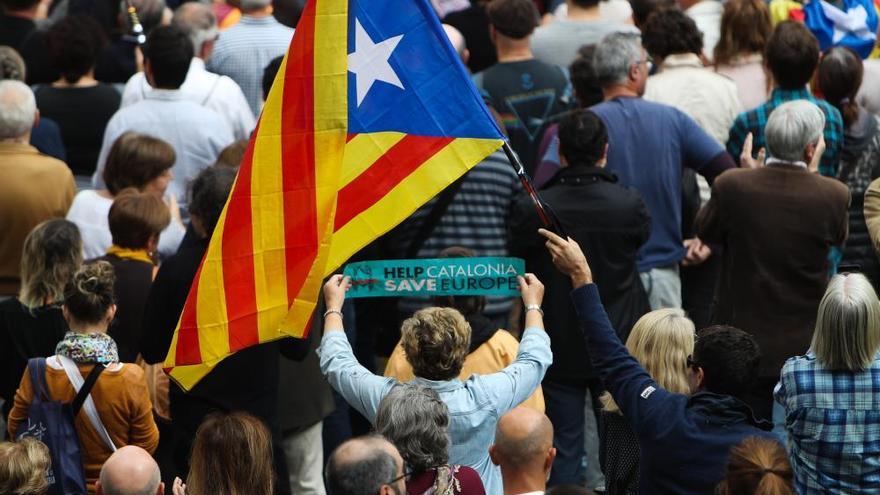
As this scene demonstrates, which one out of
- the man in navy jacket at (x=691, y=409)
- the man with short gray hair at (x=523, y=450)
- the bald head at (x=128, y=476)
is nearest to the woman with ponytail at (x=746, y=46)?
the man in navy jacket at (x=691, y=409)

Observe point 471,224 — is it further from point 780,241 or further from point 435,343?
point 435,343

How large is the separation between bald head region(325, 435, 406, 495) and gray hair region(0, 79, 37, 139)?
456 cm

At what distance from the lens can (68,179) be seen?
8.45m

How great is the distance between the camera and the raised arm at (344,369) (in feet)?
17.8

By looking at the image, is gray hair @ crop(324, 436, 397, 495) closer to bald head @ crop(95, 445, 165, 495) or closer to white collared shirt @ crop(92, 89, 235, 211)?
bald head @ crop(95, 445, 165, 495)

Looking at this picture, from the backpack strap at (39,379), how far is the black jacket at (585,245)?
2.34m

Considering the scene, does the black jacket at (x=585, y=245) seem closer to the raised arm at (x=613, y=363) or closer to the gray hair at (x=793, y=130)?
the gray hair at (x=793, y=130)

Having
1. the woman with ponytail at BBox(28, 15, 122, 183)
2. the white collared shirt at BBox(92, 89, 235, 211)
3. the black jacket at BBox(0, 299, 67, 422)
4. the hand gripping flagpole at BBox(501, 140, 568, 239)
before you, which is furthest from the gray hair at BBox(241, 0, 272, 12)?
the hand gripping flagpole at BBox(501, 140, 568, 239)

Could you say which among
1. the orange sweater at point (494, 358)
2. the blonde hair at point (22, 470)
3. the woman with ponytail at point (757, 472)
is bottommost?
the orange sweater at point (494, 358)

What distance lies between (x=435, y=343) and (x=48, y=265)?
239cm

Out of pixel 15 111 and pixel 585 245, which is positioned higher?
pixel 15 111

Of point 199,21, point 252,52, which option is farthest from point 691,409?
point 199,21

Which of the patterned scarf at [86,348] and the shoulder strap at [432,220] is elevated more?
the patterned scarf at [86,348]

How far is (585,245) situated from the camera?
7191 millimetres
